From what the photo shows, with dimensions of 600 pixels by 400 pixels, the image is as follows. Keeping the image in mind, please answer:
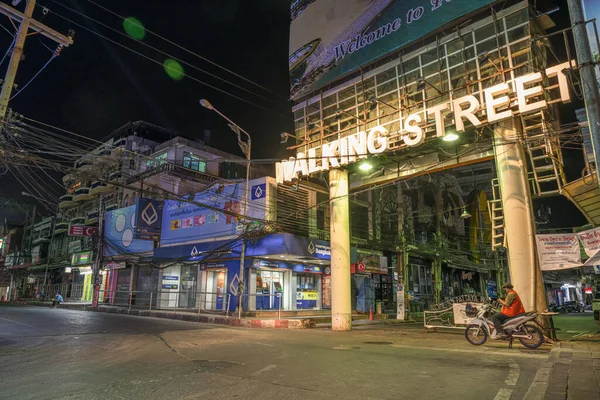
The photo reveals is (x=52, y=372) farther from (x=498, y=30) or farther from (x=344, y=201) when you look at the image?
(x=498, y=30)

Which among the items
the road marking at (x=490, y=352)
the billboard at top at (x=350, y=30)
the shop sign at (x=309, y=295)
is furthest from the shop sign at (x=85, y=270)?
the road marking at (x=490, y=352)

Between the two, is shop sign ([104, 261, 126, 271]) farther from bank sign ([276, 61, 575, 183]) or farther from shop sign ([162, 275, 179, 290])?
bank sign ([276, 61, 575, 183])

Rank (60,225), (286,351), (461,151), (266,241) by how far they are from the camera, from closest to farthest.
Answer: (286,351) < (461,151) < (266,241) < (60,225)

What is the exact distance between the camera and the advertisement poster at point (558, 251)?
11.4 m

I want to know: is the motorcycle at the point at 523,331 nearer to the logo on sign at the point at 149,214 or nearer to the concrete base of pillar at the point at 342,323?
the concrete base of pillar at the point at 342,323

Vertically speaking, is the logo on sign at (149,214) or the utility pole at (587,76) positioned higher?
the logo on sign at (149,214)

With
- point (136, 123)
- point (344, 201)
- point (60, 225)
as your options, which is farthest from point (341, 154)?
point (60, 225)

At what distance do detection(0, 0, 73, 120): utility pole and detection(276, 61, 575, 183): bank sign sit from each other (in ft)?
35.6

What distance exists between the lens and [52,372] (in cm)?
752

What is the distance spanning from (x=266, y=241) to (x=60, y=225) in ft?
132

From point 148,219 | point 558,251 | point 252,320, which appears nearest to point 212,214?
point 148,219

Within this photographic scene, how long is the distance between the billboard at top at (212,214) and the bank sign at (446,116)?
170 inches

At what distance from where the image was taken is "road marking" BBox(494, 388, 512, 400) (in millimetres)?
5609

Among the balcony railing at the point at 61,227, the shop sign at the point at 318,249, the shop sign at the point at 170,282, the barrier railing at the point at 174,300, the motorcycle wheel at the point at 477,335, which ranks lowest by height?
the motorcycle wheel at the point at 477,335
